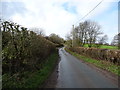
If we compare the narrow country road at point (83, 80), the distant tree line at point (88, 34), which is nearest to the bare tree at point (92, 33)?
the distant tree line at point (88, 34)

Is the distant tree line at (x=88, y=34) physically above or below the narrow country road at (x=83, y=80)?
above

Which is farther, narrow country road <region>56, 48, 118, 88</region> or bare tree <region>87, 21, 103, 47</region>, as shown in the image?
bare tree <region>87, 21, 103, 47</region>

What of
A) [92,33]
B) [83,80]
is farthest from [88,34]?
[83,80]

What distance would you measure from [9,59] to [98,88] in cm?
444

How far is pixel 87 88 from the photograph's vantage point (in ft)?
18.7

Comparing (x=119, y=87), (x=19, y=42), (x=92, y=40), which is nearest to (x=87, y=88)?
(x=119, y=87)

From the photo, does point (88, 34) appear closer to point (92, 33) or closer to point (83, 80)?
point (92, 33)

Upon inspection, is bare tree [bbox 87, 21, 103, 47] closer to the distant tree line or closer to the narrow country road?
the distant tree line

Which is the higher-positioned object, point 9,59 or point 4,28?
point 4,28

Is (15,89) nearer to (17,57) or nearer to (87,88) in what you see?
(17,57)

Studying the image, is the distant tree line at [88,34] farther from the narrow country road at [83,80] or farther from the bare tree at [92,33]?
the narrow country road at [83,80]

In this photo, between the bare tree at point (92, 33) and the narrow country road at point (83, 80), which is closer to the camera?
the narrow country road at point (83, 80)

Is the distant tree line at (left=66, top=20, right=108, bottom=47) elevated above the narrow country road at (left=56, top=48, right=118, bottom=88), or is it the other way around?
the distant tree line at (left=66, top=20, right=108, bottom=47)

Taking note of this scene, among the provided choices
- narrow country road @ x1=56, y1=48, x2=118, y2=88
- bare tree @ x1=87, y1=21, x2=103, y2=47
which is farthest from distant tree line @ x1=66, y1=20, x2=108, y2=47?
narrow country road @ x1=56, y1=48, x2=118, y2=88
